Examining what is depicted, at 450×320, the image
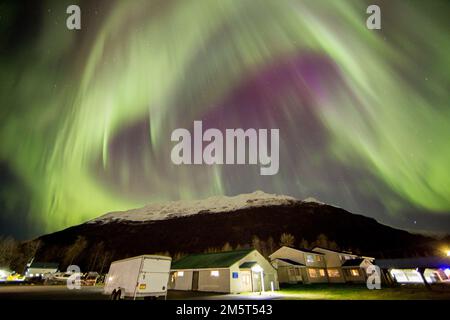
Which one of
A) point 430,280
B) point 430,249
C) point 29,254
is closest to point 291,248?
point 430,280

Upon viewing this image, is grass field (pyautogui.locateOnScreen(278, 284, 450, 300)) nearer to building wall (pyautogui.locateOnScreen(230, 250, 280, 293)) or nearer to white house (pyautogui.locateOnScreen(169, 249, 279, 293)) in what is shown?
building wall (pyautogui.locateOnScreen(230, 250, 280, 293))

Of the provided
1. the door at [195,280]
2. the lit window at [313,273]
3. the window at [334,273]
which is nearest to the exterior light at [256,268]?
the door at [195,280]

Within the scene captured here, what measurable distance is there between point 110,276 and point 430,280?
5016 centimetres

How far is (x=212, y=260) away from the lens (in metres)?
41.7

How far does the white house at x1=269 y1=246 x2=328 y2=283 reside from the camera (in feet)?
164

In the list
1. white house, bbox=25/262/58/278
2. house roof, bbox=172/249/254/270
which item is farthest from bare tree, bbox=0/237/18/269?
house roof, bbox=172/249/254/270

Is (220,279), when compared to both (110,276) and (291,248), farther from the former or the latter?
(291,248)

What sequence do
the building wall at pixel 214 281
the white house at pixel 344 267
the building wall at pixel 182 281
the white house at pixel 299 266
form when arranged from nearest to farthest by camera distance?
the building wall at pixel 214 281, the building wall at pixel 182 281, the white house at pixel 299 266, the white house at pixel 344 267

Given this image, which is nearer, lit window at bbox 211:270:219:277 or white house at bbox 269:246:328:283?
lit window at bbox 211:270:219:277

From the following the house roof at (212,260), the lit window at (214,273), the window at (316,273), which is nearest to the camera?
the lit window at (214,273)

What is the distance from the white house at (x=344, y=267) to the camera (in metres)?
52.7

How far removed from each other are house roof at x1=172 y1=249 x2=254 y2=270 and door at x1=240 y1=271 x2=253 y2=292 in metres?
2.02

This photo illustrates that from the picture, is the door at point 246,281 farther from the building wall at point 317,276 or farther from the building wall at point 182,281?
the building wall at point 317,276

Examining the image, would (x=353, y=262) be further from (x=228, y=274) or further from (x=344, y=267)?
(x=228, y=274)
